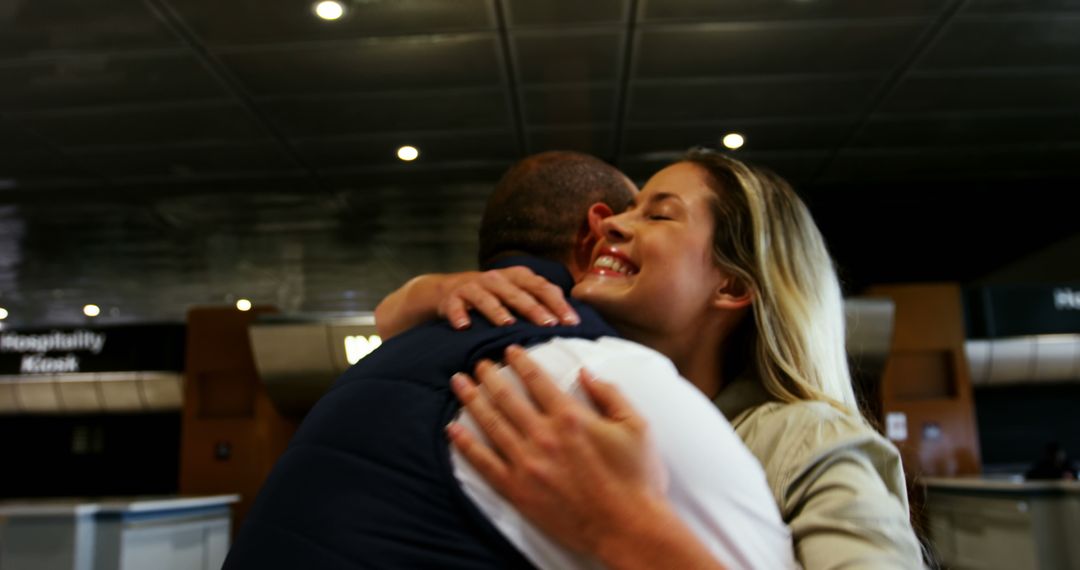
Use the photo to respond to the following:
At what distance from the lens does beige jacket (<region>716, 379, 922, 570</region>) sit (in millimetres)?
988

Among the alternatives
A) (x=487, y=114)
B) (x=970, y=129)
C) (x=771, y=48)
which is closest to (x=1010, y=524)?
(x=970, y=129)

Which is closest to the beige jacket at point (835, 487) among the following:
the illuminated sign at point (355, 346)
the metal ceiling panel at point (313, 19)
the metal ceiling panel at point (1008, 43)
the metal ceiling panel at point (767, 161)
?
the metal ceiling panel at point (313, 19)

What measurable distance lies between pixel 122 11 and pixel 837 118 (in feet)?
12.5

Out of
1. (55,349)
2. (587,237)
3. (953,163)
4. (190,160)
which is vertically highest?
(190,160)

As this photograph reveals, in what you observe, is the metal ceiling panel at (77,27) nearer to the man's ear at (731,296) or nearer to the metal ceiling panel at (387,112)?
the metal ceiling panel at (387,112)

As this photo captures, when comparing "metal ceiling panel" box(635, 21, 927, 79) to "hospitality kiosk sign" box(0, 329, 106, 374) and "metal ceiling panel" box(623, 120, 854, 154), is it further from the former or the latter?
"hospitality kiosk sign" box(0, 329, 106, 374)

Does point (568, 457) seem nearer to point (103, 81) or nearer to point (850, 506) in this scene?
point (850, 506)

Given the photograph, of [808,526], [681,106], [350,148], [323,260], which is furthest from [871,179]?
[808,526]

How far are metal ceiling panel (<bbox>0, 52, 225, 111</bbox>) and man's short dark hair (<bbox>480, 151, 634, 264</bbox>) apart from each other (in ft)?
10.8

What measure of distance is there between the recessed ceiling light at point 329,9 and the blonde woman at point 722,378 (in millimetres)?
2740

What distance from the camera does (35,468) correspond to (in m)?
11.2

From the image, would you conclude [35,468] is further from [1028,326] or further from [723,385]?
[723,385]

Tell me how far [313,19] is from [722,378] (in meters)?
3.12

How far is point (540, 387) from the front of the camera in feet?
2.95
